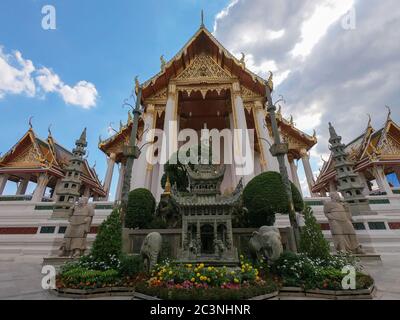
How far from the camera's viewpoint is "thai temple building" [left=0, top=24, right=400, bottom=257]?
9547mm

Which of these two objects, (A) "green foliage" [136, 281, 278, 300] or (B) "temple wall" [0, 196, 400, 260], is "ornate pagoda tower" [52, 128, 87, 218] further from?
(A) "green foliage" [136, 281, 278, 300]

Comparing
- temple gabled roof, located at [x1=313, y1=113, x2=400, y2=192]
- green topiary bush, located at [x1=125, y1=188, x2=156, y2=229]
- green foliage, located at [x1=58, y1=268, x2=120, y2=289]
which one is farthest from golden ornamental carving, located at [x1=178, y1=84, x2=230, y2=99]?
green foliage, located at [x1=58, y1=268, x2=120, y2=289]

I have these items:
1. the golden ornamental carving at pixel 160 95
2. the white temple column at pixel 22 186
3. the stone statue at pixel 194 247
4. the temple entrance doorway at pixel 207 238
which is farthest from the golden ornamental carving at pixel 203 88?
the white temple column at pixel 22 186

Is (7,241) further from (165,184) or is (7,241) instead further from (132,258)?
(132,258)

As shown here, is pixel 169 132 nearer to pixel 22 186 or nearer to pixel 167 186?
pixel 167 186

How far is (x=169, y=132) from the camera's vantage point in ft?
42.2

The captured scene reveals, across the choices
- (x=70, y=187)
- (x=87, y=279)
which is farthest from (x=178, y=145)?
(x=87, y=279)

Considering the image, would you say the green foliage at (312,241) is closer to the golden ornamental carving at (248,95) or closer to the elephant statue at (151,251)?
the elephant statue at (151,251)

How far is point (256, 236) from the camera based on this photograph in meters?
5.59

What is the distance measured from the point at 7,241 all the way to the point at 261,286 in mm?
11319

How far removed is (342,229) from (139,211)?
6944mm
